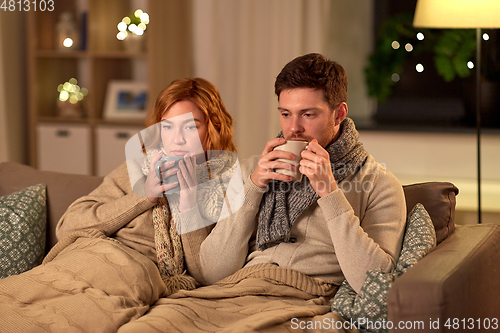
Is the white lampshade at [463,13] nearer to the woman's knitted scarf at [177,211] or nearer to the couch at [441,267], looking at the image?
the couch at [441,267]

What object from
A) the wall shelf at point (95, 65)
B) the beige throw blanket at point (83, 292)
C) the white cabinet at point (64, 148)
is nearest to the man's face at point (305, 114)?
the beige throw blanket at point (83, 292)

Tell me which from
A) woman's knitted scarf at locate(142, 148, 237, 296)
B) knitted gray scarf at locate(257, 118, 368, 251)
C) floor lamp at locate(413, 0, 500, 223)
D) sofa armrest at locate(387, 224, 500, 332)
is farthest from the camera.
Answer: floor lamp at locate(413, 0, 500, 223)

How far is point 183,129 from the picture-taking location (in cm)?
159

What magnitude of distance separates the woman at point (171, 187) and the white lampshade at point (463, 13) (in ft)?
3.88

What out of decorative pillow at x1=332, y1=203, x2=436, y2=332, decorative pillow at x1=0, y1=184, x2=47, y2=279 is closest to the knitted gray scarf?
decorative pillow at x1=332, y1=203, x2=436, y2=332

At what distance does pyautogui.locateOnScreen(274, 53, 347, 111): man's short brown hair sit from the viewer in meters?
1.41

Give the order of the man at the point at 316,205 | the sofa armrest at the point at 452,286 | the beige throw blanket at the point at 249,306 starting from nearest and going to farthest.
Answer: the sofa armrest at the point at 452,286 → the beige throw blanket at the point at 249,306 → the man at the point at 316,205

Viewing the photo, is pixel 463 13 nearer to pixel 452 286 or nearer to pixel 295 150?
pixel 295 150

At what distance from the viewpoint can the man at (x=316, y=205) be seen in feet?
4.39

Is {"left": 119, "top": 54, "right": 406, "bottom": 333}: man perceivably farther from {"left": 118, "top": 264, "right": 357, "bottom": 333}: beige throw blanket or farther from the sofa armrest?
the sofa armrest

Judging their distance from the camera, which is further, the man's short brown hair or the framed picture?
the framed picture

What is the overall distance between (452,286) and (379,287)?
18 cm

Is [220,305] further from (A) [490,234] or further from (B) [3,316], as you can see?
(A) [490,234]

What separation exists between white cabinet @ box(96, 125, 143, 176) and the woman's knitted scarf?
1660 millimetres
